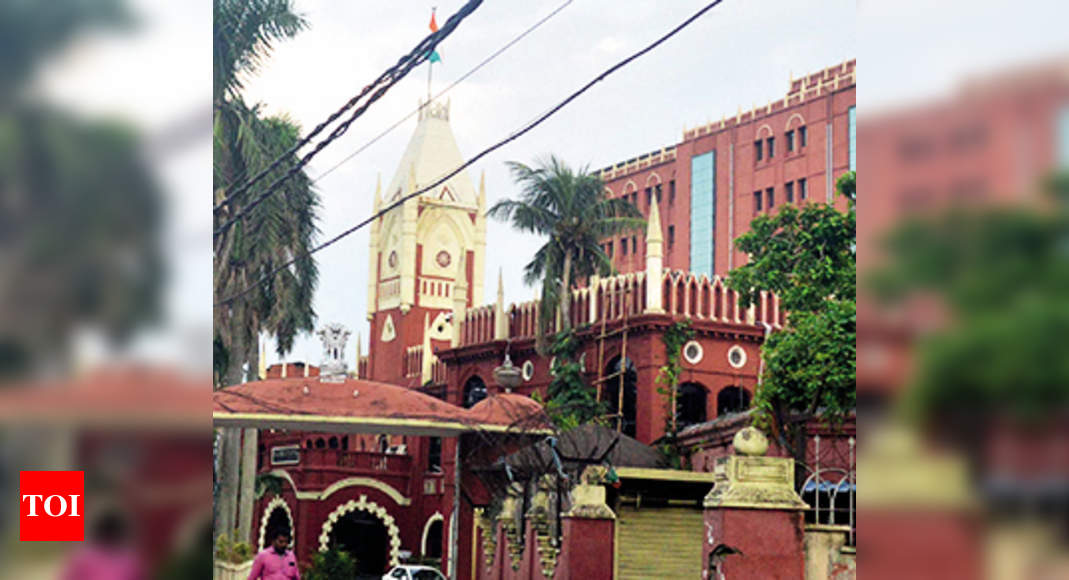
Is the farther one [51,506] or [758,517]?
[758,517]

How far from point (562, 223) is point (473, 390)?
20.0ft

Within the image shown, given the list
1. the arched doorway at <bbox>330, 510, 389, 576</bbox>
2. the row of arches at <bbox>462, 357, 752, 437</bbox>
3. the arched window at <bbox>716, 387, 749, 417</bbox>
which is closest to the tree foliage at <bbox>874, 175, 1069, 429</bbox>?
the row of arches at <bbox>462, 357, 752, 437</bbox>

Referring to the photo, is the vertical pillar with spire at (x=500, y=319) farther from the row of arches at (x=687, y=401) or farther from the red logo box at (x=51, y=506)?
the red logo box at (x=51, y=506)

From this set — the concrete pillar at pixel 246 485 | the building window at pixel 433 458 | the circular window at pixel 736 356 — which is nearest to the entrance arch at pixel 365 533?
the building window at pixel 433 458

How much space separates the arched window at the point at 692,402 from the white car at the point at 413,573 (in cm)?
609

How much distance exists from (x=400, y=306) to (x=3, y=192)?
3613 cm

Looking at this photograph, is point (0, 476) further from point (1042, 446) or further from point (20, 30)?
point (1042, 446)

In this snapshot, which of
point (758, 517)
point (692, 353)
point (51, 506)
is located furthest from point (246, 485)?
point (51, 506)

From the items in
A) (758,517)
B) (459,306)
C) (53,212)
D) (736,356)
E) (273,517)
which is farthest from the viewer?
(273,517)

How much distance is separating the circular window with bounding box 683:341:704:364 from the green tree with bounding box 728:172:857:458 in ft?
13.1

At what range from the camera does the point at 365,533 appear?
33.6 metres

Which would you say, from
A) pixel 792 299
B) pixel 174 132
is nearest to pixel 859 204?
pixel 174 132

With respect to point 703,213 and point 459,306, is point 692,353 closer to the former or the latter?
point 459,306

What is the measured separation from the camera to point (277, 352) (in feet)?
81.9
